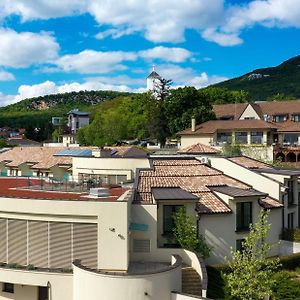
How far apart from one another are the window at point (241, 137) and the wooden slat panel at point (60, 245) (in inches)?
1790

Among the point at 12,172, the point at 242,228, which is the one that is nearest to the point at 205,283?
the point at 242,228

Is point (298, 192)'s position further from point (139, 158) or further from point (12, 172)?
point (12, 172)

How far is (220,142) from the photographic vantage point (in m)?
67.5

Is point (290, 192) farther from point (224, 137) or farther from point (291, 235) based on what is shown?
point (224, 137)

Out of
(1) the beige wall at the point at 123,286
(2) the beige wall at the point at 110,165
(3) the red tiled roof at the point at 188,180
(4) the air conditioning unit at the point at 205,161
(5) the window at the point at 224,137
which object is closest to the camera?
(1) the beige wall at the point at 123,286

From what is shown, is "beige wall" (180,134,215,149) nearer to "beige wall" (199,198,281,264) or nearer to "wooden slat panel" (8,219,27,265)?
"beige wall" (199,198,281,264)

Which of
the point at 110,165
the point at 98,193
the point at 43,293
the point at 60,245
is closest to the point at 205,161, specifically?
the point at 110,165

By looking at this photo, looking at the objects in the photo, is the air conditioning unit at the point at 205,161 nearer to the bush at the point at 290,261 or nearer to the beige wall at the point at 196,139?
the bush at the point at 290,261

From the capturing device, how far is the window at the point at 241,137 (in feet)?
216

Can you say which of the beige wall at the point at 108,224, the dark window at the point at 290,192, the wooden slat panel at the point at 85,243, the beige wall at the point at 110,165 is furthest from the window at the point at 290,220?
the wooden slat panel at the point at 85,243

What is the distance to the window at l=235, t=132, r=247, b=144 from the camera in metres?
65.9

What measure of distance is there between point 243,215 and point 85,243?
35.1 feet

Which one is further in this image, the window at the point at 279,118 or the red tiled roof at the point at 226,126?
the window at the point at 279,118

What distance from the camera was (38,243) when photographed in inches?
930
